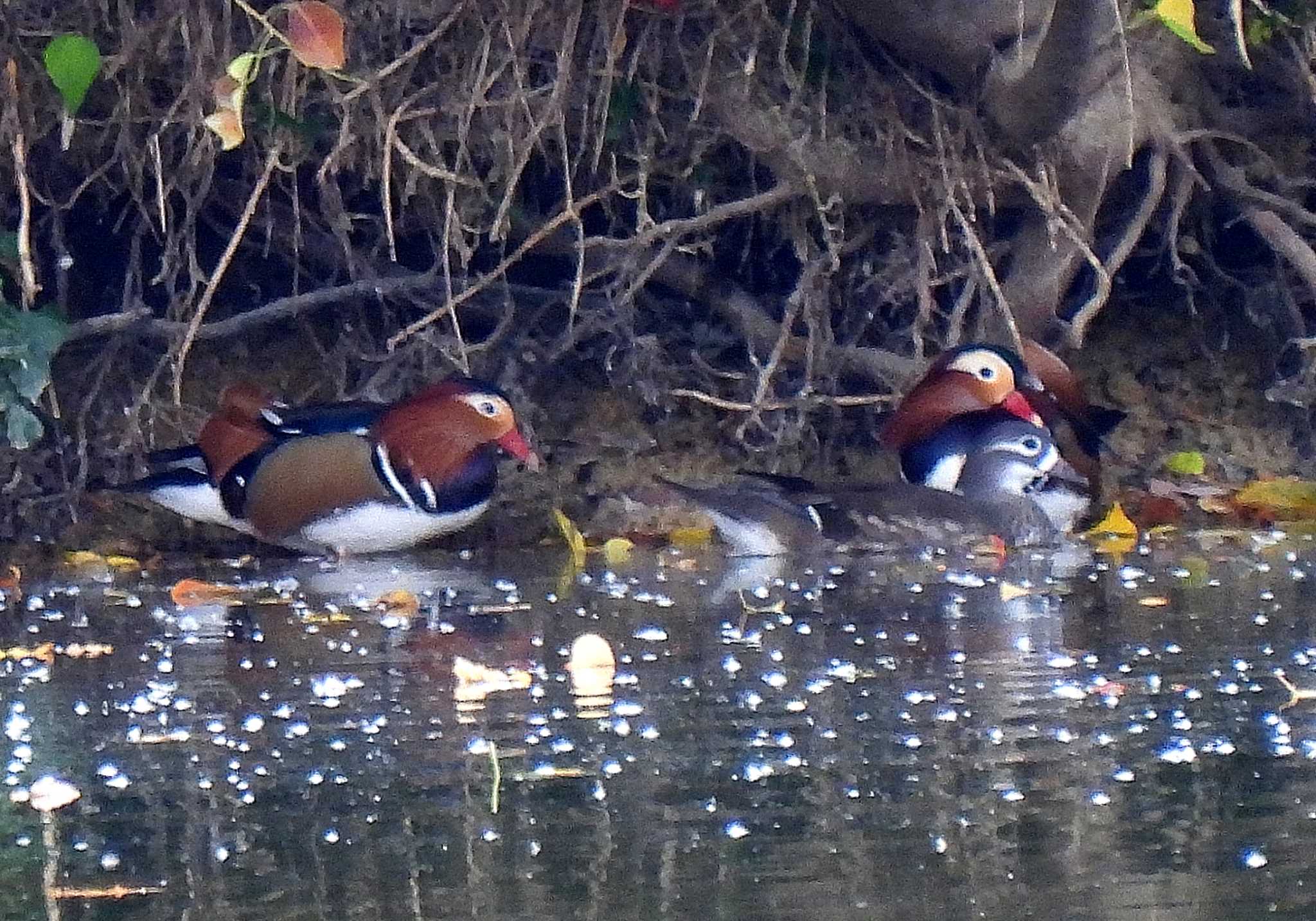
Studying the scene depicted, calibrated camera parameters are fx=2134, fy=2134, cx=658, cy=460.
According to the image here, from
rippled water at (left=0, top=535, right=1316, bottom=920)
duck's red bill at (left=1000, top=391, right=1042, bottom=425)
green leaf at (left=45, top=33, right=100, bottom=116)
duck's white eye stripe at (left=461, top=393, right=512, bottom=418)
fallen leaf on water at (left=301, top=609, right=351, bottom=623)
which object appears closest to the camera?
rippled water at (left=0, top=535, right=1316, bottom=920)

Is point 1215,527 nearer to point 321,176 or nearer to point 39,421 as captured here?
point 321,176

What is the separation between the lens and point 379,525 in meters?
5.38

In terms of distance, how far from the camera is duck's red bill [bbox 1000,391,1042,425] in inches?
217

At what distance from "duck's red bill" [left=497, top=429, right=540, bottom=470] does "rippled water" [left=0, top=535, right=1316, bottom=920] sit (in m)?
1.18

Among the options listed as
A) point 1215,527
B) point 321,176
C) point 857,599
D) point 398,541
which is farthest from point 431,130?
point 1215,527

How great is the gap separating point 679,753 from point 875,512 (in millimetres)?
2588

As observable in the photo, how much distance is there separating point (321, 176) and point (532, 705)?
229 centimetres

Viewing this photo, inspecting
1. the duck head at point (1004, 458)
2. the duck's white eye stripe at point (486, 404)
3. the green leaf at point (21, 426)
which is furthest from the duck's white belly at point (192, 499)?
the duck head at point (1004, 458)

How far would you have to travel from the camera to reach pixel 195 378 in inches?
233

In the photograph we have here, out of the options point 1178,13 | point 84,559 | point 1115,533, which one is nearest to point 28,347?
point 84,559

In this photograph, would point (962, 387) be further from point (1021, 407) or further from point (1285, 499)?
point (1285, 499)

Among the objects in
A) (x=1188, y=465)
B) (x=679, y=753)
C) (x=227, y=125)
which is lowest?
(x=679, y=753)

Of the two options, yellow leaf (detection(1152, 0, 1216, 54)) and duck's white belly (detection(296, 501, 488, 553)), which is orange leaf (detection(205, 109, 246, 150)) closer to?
duck's white belly (detection(296, 501, 488, 553))

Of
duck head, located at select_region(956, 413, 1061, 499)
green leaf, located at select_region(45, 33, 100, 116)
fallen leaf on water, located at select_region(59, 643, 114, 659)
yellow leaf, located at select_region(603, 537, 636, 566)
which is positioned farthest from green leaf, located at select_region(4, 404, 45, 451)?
duck head, located at select_region(956, 413, 1061, 499)
